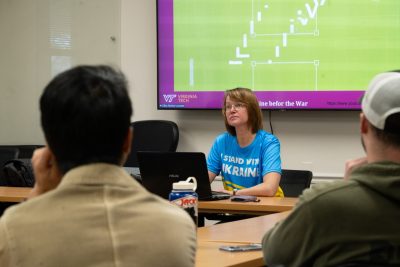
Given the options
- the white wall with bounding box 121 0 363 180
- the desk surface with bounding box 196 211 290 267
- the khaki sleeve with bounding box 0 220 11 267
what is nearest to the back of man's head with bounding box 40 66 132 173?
the khaki sleeve with bounding box 0 220 11 267

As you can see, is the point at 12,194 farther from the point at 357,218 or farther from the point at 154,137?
the point at 357,218

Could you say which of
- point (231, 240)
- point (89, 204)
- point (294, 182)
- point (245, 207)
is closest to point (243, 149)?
point (294, 182)

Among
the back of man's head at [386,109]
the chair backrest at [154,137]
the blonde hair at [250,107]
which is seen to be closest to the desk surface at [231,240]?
the back of man's head at [386,109]

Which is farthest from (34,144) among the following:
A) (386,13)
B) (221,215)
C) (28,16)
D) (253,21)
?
(386,13)

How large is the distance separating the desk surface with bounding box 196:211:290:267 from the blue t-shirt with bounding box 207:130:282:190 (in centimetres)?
88

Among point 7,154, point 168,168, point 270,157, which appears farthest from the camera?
point 7,154

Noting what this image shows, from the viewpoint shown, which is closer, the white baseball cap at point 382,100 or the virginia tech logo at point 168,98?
the white baseball cap at point 382,100

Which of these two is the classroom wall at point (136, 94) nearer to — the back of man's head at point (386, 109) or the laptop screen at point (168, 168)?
the laptop screen at point (168, 168)

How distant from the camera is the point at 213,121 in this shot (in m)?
5.51

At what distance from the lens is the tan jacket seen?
123 centimetres

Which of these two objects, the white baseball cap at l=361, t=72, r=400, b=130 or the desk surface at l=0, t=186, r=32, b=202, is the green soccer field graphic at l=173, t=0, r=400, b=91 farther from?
the white baseball cap at l=361, t=72, r=400, b=130

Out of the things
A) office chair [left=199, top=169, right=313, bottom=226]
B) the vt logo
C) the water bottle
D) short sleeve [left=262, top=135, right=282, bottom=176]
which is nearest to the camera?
the water bottle

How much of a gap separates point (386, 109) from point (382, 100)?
0.03 meters

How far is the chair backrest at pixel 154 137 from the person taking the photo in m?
5.16
